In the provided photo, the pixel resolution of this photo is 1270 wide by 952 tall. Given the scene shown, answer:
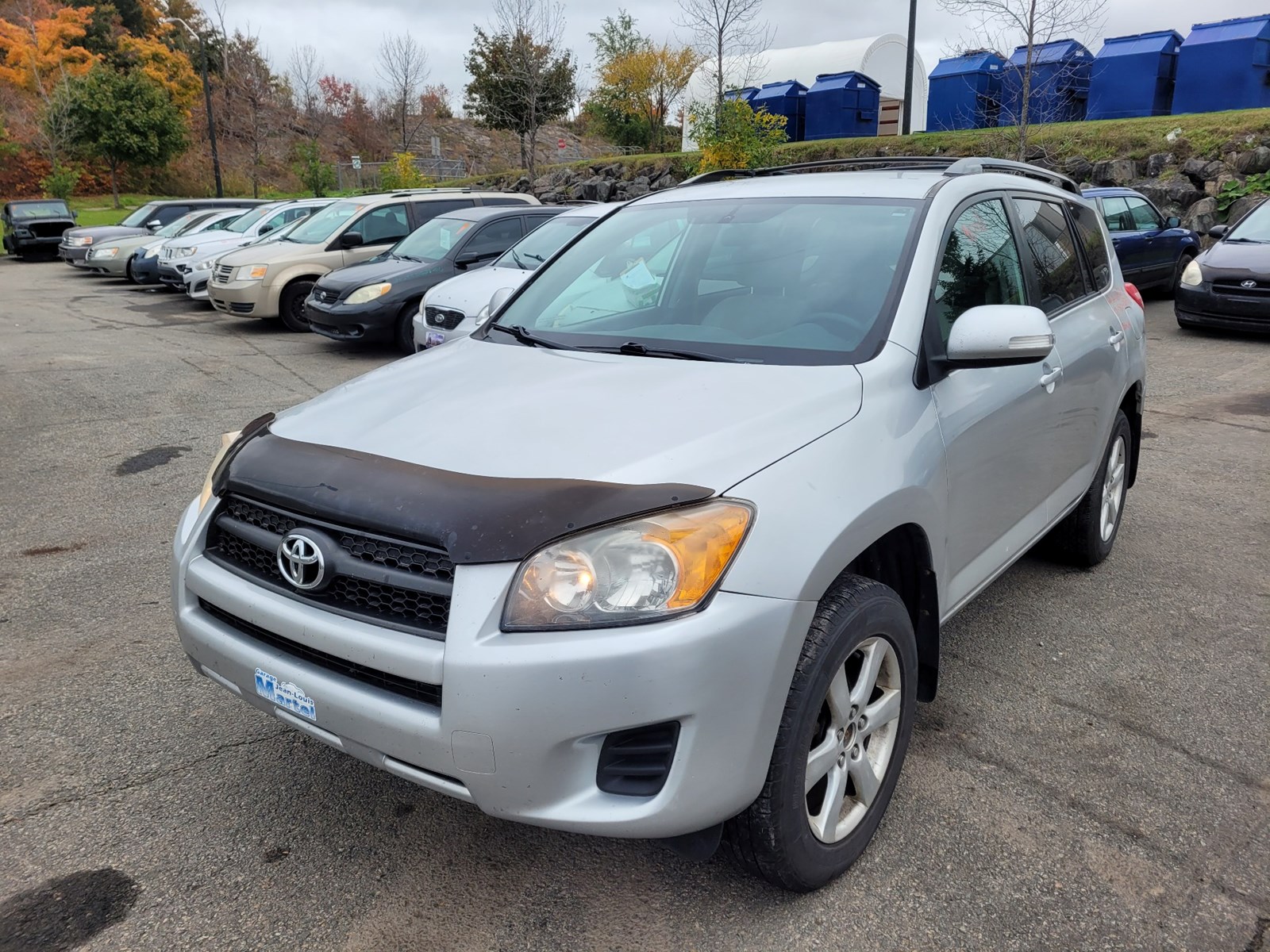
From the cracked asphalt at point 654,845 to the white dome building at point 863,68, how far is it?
3249 centimetres

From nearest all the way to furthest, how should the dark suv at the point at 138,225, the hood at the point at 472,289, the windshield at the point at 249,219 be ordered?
the hood at the point at 472,289 < the windshield at the point at 249,219 < the dark suv at the point at 138,225

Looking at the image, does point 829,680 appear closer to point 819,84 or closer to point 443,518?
point 443,518

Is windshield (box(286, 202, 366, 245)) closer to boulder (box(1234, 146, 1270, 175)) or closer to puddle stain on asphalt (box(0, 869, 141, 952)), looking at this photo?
puddle stain on asphalt (box(0, 869, 141, 952))

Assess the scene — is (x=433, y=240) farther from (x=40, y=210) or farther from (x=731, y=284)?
(x=40, y=210)

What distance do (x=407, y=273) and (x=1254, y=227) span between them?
32.7 feet

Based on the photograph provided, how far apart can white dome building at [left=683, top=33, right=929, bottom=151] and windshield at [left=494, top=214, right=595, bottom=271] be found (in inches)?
1020

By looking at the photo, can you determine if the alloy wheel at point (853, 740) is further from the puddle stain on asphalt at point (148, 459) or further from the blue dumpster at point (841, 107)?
the blue dumpster at point (841, 107)

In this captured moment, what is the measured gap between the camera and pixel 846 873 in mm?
2432

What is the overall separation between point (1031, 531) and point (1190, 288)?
30.5 ft

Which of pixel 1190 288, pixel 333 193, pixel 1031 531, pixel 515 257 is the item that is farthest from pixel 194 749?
pixel 333 193

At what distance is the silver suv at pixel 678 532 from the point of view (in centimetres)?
192

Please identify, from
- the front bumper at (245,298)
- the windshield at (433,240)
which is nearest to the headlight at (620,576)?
the windshield at (433,240)

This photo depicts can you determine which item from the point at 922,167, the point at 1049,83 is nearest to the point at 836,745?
the point at 922,167

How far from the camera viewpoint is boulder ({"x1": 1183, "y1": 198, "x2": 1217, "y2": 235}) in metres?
15.9
